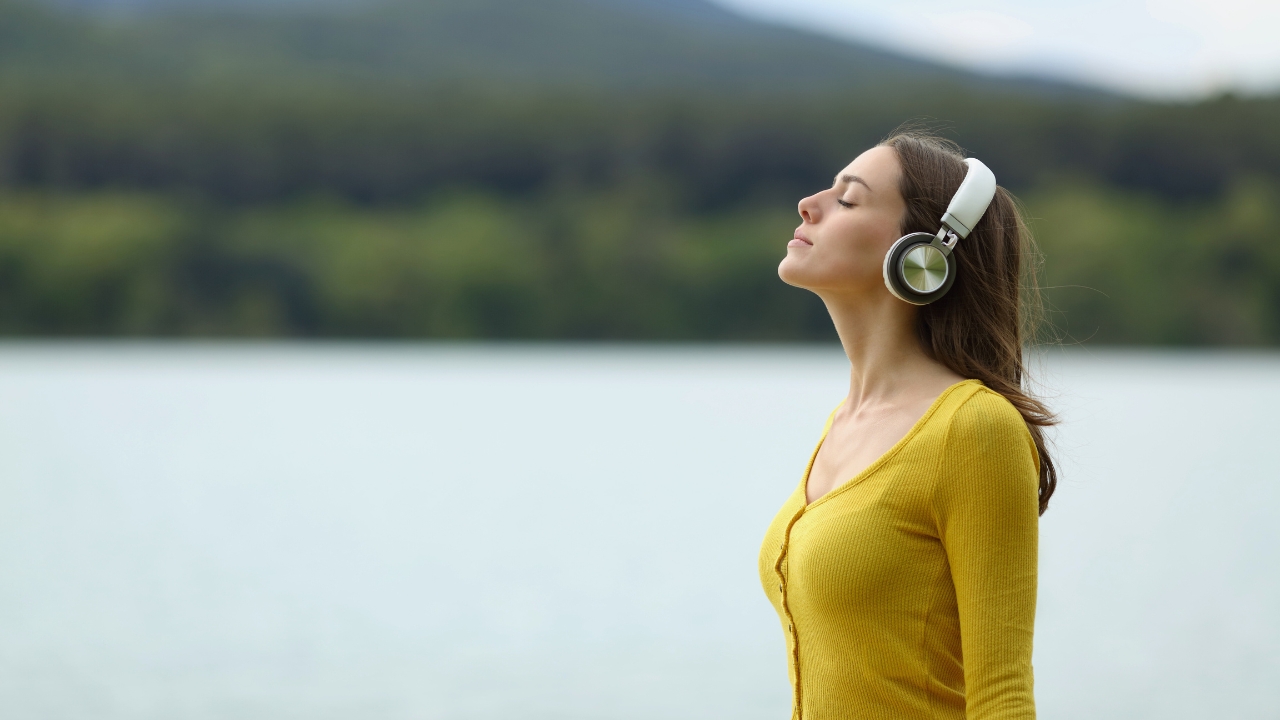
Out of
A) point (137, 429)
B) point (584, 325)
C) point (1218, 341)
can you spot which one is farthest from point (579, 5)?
point (137, 429)

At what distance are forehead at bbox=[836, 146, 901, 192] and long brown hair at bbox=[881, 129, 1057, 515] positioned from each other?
0.5 inches

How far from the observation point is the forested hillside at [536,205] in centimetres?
5034

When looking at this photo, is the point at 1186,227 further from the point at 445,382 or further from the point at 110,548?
the point at 110,548

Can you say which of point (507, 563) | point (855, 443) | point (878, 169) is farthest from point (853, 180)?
point (507, 563)

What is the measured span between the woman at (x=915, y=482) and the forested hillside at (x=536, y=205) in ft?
140

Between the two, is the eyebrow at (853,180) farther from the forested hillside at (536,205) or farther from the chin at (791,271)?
the forested hillside at (536,205)

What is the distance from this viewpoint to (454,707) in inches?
249

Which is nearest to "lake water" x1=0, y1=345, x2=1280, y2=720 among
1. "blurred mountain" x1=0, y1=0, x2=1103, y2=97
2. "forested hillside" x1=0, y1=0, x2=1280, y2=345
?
"forested hillside" x1=0, y1=0, x2=1280, y2=345

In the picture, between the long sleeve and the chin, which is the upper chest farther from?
the chin

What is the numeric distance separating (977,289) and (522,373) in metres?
33.4

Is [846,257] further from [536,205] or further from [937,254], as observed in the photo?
[536,205]

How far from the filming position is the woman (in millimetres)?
1648

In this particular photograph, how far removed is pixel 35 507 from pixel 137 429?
6.93 meters

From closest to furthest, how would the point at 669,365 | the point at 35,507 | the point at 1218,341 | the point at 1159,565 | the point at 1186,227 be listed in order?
the point at 1159,565
the point at 35,507
the point at 669,365
the point at 1218,341
the point at 1186,227
